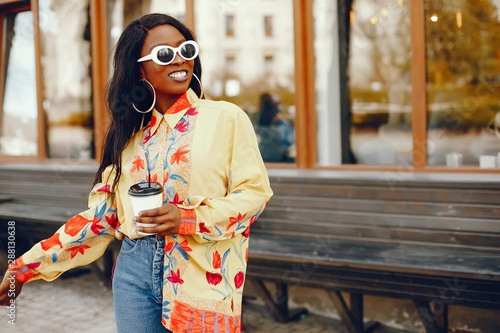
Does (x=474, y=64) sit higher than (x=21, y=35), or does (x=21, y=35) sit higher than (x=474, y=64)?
(x=21, y=35)

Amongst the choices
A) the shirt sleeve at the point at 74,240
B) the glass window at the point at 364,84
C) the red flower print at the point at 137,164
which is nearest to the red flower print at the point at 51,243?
the shirt sleeve at the point at 74,240

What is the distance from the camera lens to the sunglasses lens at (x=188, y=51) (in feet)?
6.27

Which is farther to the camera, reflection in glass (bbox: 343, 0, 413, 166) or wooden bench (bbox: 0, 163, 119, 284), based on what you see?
reflection in glass (bbox: 343, 0, 413, 166)

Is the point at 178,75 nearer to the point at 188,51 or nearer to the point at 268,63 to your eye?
the point at 188,51

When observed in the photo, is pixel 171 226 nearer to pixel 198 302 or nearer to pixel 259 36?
pixel 198 302

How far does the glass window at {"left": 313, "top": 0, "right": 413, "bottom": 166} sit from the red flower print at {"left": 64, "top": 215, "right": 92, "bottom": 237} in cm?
347

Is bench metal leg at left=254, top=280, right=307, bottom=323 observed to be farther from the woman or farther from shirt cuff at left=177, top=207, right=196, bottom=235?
shirt cuff at left=177, top=207, right=196, bottom=235

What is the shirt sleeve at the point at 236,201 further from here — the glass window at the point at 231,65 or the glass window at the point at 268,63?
the glass window at the point at 231,65

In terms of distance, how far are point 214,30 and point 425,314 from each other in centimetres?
425

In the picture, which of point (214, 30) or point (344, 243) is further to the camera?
point (214, 30)

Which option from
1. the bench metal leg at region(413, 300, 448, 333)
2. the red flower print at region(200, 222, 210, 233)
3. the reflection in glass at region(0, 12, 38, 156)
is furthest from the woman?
the reflection in glass at region(0, 12, 38, 156)

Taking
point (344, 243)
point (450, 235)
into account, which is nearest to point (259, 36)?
point (344, 243)

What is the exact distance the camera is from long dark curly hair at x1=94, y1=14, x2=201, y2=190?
6.41 ft

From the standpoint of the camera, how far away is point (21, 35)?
7.73 metres
